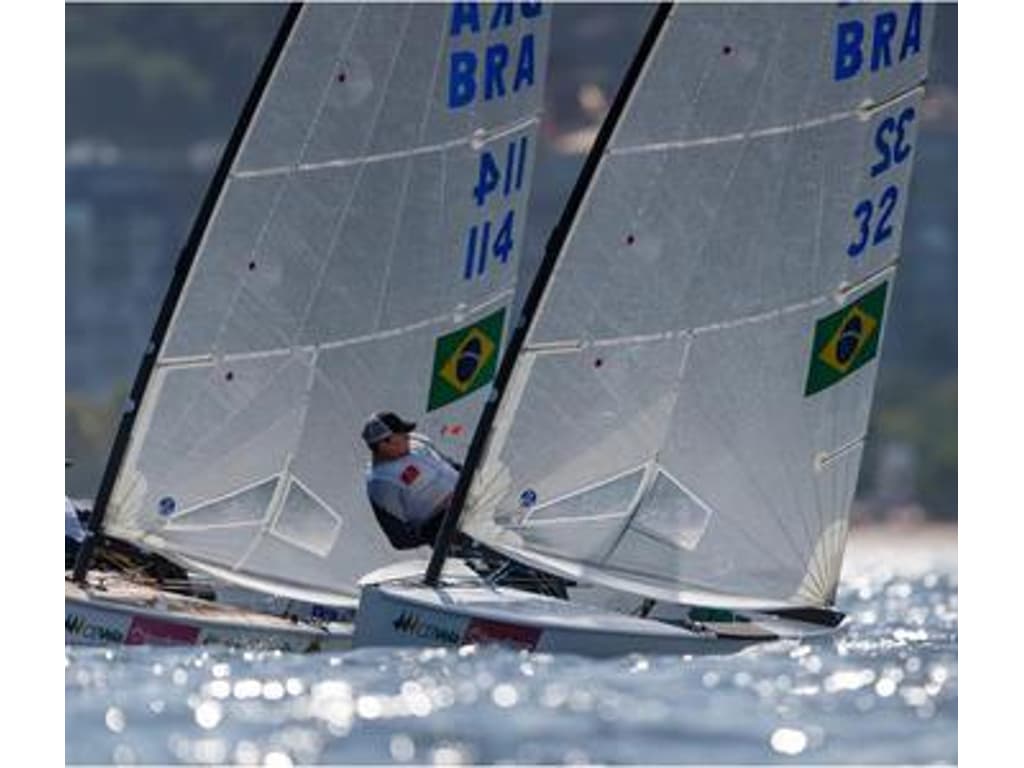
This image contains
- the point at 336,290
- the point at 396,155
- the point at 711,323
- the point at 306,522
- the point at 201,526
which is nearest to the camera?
the point at 711,323

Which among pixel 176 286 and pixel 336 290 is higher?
pixel 336 290

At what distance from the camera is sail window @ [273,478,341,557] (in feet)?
82.2

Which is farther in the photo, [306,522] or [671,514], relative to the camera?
[306,522]

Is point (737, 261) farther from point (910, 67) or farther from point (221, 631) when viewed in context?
point (221, 631)

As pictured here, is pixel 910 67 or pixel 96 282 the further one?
pixel 96 282

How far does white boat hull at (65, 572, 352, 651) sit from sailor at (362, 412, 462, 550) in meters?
0.72

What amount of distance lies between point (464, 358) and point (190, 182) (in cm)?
7251

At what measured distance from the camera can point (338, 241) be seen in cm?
2527

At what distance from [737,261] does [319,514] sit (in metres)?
3.63

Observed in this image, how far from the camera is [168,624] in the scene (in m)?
23.2

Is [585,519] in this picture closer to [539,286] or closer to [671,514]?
[671,514]

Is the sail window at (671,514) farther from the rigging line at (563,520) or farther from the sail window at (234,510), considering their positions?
the sail window at (234,510)

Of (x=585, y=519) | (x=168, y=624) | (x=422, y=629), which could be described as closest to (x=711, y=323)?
(x=585, y=519)
